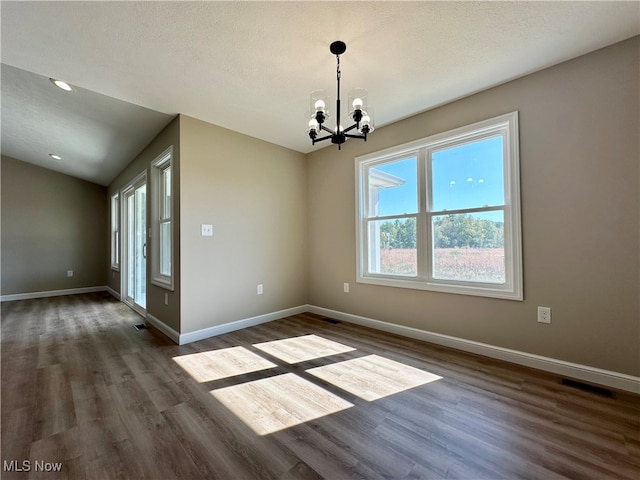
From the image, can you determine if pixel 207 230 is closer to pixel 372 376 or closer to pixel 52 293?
pixel 372 376

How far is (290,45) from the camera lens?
6.55ft

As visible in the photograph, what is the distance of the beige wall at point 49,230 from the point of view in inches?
222

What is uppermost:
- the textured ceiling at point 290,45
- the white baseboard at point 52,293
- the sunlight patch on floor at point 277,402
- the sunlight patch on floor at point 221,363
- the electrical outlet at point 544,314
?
the textured ceiling at point 290,45

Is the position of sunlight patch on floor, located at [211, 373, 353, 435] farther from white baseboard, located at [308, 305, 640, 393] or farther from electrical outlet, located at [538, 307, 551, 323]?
electrical outlet, located at [538, 307, 551, 323]

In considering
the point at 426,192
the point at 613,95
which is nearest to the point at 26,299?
the point at 426,192

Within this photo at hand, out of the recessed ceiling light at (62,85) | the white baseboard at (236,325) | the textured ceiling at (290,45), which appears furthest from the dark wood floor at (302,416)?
the recessed ceiling light at (62,85)

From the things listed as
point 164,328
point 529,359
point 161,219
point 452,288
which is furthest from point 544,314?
point 161,219

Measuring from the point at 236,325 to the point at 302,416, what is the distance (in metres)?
1.98

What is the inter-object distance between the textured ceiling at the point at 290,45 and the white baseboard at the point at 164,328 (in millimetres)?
2514

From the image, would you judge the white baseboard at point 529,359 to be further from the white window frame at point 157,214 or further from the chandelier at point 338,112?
the white window frame at point 157,214

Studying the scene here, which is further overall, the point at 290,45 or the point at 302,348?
the point at 302,348

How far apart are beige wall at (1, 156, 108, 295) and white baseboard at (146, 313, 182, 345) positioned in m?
4.08

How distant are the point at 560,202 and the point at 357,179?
211 cm

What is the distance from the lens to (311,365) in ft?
8.05
